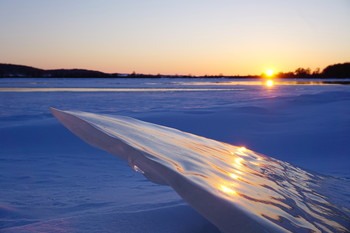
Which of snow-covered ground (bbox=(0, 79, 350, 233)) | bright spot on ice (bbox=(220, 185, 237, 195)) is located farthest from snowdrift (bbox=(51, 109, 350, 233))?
snow-covered ground (bbox=(0, 79, 350, 233))

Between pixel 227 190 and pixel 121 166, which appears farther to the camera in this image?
pixel 121 166

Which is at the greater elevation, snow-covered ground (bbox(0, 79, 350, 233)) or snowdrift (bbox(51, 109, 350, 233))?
snowdrift (bbox(51, 109, 350, 233))

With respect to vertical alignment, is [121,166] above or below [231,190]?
below

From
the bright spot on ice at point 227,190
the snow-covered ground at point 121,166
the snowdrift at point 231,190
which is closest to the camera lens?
the snowdrift at point 231,190

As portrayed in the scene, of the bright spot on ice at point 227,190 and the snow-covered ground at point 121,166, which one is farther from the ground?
the bright spot on ice at point 227,190

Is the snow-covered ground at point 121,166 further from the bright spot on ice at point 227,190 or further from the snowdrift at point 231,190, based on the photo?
the bright spot on ice at point 227,190

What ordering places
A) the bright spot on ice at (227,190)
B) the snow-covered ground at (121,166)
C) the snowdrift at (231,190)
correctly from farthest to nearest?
1. the snow-covered ground at (121,166)
2. the bright spot on ice at (227,190)
3. the snowdrift at (231,190)

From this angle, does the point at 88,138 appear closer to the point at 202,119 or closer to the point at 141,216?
the point at 141,216

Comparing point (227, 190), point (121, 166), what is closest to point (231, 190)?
point (227, 190)

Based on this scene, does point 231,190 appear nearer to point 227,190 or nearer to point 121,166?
point 227,190

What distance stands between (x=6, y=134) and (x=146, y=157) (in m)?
4.22

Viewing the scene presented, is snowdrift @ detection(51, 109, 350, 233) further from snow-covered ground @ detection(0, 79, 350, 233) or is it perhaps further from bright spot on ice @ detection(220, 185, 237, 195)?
snow-covered ground @ detection(0, 79, 350, 233)

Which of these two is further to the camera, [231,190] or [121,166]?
[121,166]

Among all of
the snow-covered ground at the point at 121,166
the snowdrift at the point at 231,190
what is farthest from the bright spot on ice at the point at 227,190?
the snow-covered ground at the point at 121,166
